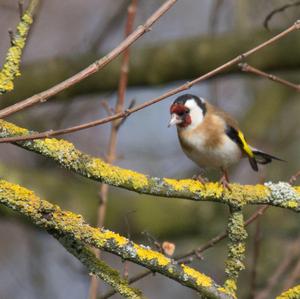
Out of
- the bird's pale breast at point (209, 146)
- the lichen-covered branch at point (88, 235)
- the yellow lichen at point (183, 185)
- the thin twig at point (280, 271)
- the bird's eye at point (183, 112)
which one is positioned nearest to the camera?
the lichen-covered branch at point (88, 235)

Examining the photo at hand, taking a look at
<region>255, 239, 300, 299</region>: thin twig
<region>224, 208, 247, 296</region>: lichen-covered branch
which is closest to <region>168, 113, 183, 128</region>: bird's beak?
<region>255, 239, 300, 299</region>: thin twig

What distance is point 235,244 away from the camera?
5.86ft

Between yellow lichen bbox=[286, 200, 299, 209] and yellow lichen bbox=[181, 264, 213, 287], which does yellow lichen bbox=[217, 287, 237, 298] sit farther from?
yellow lichen bbox=[286, 200, 299, 209]

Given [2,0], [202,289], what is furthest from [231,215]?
[2,0]

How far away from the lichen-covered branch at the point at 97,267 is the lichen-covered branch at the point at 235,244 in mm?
237

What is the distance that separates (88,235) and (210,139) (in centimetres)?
151

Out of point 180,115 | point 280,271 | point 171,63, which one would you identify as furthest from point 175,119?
point 171,63

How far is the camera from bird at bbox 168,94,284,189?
3.05 m

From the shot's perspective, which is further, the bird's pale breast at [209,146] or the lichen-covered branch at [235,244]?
the bird's pale breast at [209,146]

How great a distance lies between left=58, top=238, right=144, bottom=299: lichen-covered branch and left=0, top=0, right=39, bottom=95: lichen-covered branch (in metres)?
0.35

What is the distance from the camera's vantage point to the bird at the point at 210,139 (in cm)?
305

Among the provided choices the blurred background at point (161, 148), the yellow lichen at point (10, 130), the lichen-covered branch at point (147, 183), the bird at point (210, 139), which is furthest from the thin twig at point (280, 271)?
the yellow lichen at point (10, 130)

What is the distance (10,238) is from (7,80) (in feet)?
17.5

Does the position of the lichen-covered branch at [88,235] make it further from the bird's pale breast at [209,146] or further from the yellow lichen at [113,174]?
the bird's pale breast at [209,146]
